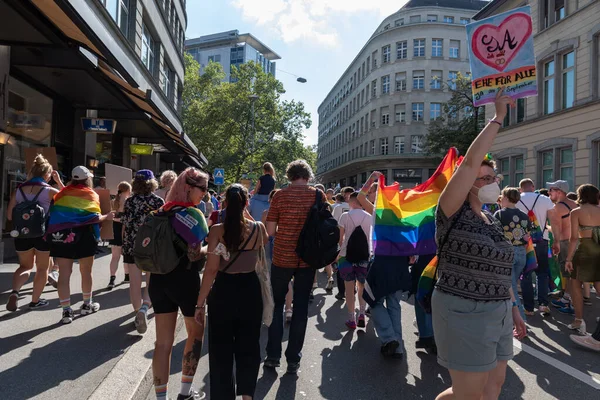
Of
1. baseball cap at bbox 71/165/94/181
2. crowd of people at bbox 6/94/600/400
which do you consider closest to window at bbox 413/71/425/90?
crowd of people at bbox 6/94/600/400

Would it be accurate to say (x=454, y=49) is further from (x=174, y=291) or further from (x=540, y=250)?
(x=174, y=291)

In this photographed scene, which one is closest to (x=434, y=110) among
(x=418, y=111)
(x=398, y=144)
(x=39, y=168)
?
(x=418, y=111)

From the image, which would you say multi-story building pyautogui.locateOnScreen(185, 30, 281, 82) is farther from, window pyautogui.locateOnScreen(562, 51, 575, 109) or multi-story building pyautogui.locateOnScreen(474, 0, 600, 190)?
window pyautogui.locateOnScreen(562, 51, 575, 109)

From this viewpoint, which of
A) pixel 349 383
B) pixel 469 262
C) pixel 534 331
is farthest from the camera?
pixel 534 331

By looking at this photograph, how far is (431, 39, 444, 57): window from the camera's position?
157ft

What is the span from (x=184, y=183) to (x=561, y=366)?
4366mm

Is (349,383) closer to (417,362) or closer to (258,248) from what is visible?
(417,362)

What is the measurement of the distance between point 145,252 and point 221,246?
0.57 m

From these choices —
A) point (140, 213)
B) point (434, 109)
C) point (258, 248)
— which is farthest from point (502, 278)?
point (434, 109)

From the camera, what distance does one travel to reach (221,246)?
126 inches

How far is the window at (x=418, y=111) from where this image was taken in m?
48.3

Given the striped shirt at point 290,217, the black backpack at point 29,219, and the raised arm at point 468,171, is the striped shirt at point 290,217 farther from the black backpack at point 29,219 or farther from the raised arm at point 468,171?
the black backpack at point 29,219

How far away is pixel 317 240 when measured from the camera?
419 cm

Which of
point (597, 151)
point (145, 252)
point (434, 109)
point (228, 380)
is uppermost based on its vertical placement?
point (434, 109)
